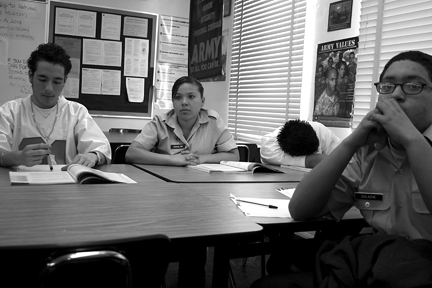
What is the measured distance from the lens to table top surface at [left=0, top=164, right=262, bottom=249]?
1.03 m

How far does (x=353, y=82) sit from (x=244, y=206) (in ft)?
5.76

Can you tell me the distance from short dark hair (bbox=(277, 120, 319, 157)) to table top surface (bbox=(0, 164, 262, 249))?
3.69 ft

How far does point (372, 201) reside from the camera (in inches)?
54.1

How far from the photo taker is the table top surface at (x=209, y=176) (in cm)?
204

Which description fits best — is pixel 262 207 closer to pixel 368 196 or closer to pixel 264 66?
pixel 368 196

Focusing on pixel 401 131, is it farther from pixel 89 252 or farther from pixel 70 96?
pixel 70 96

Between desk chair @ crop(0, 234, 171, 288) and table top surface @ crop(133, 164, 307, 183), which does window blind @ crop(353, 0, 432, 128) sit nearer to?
table top surface @ crop(133, 164, 307, 183)

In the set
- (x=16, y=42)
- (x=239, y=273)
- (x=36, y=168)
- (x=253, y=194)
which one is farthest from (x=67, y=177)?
(x=16, y=42)

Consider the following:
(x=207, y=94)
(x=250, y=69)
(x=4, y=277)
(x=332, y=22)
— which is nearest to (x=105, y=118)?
(x=207, y=94)

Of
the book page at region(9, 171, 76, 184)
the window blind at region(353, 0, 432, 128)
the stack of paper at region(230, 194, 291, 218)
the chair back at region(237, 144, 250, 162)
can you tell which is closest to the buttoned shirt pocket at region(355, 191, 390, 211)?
the stack of paper at region(230, 194, 291, 218)

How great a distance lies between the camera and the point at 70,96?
4.65m

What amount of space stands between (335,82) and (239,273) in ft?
5.18

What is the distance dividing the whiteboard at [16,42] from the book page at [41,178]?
114 inches

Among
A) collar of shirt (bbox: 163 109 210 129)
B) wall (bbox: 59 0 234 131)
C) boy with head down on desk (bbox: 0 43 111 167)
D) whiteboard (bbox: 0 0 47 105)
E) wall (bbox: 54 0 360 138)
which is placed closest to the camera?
boy with head down on desk (bbox: 0 43 111 167)
